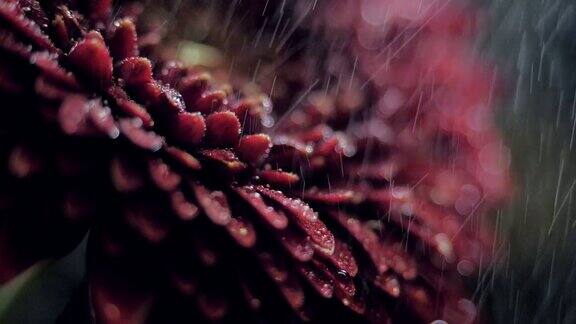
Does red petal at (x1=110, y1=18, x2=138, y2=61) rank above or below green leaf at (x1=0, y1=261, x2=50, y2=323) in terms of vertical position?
above

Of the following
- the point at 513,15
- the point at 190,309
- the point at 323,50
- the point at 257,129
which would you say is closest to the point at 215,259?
the point at 190,309

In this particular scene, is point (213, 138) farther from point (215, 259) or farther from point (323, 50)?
point (323, 50)

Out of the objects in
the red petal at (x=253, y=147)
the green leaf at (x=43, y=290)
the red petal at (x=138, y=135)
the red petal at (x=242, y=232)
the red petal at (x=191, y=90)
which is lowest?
the green leaf at (x=43, y=290)

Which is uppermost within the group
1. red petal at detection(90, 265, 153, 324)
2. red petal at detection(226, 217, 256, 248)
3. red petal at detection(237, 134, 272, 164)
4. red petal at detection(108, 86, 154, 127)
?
red petal at detection(108, 86, 154, 127)

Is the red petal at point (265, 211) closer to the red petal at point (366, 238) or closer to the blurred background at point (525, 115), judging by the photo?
the red petal at point (366, 238)

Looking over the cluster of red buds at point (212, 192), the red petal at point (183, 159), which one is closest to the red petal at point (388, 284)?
the cluster of red buds at point (212, 192)

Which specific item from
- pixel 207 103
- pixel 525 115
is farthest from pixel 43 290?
pixel 525 115

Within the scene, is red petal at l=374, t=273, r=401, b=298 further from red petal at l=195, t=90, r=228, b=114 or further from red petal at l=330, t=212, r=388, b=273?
red petal at l=195, t=90, r=228, b=114

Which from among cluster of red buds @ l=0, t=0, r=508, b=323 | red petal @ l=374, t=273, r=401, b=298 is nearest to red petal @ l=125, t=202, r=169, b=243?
cluster of red buds @ l=0, t=0, r=508, b=323
